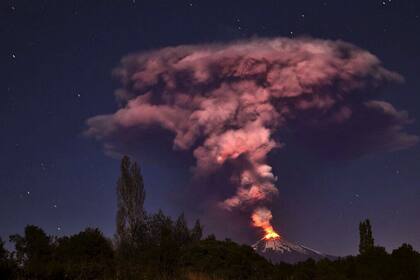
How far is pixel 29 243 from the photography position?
120 ft

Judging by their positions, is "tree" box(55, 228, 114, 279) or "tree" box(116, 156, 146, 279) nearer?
"tree" box(55, 228, 114, 279)

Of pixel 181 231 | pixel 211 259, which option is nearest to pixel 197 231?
pixel 181 231

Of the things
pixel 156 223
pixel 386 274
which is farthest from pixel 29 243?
pixel 156 223

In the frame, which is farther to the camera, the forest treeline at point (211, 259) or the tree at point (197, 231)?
the tree at point (197, 231)

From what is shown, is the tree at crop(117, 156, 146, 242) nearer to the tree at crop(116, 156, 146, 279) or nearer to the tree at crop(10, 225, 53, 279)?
the tree at crop(116, 156, 146, 279)

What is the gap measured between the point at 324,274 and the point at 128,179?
51.9 meters

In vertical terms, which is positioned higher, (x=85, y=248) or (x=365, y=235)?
(x=365, y=235)

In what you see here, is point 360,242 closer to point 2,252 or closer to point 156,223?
point 156,223

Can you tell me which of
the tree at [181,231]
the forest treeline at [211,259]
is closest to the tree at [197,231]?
the tree at [181,231]

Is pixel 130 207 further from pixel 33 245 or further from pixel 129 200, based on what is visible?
pixel 33 245

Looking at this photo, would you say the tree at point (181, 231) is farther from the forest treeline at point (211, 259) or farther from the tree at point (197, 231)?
the forest treeline at point (211, 259)

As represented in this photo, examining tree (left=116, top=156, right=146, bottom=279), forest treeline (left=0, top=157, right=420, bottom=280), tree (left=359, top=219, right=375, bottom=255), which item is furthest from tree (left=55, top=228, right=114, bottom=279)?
tree (left=359, top=219, right=375, bottom=255)

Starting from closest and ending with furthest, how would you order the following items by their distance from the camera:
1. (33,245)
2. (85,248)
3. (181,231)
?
(85,248)
(33,245)
(181,231)

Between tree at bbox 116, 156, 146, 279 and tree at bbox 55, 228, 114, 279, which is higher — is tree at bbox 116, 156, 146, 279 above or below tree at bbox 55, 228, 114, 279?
above
